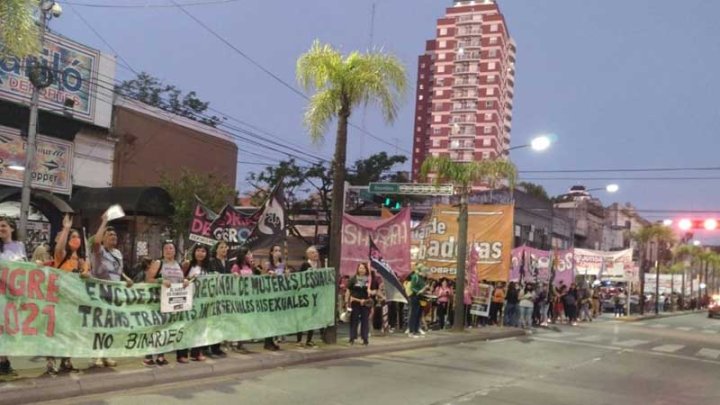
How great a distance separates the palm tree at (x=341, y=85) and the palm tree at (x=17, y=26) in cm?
704

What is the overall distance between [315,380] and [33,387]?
12.8 feet

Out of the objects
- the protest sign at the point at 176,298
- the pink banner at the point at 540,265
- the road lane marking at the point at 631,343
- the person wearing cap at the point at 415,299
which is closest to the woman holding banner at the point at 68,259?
the protest sign at the point at 176,298

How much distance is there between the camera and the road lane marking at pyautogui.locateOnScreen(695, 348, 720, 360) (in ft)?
60.6

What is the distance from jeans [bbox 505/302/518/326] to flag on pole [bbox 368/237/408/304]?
23.4 ft

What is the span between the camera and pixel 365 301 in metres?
14.4

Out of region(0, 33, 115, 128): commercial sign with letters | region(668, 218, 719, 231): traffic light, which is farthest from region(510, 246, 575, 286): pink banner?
region(0, 33, 115, 128): commercial sign with letters

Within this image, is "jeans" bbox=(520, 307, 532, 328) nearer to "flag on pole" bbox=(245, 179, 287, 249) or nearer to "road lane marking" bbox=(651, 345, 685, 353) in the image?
"road lane marking" bbox=(651, 345, 685, 353)

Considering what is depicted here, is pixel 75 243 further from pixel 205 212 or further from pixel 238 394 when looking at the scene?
pixel 205 212

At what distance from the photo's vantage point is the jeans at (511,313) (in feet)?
77.3

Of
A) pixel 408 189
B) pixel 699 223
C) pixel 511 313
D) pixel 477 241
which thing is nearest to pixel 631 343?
pixel 511 313

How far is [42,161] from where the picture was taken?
19.4m

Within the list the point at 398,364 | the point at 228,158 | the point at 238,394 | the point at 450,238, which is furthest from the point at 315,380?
the point at 228,158

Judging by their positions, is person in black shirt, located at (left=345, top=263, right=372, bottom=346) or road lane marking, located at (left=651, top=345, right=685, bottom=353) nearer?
person in black shirt, located at (left=345, top=263, right=372, bottom=346)

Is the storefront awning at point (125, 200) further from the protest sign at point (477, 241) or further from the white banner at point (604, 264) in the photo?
the white banner at point (604, 264)
